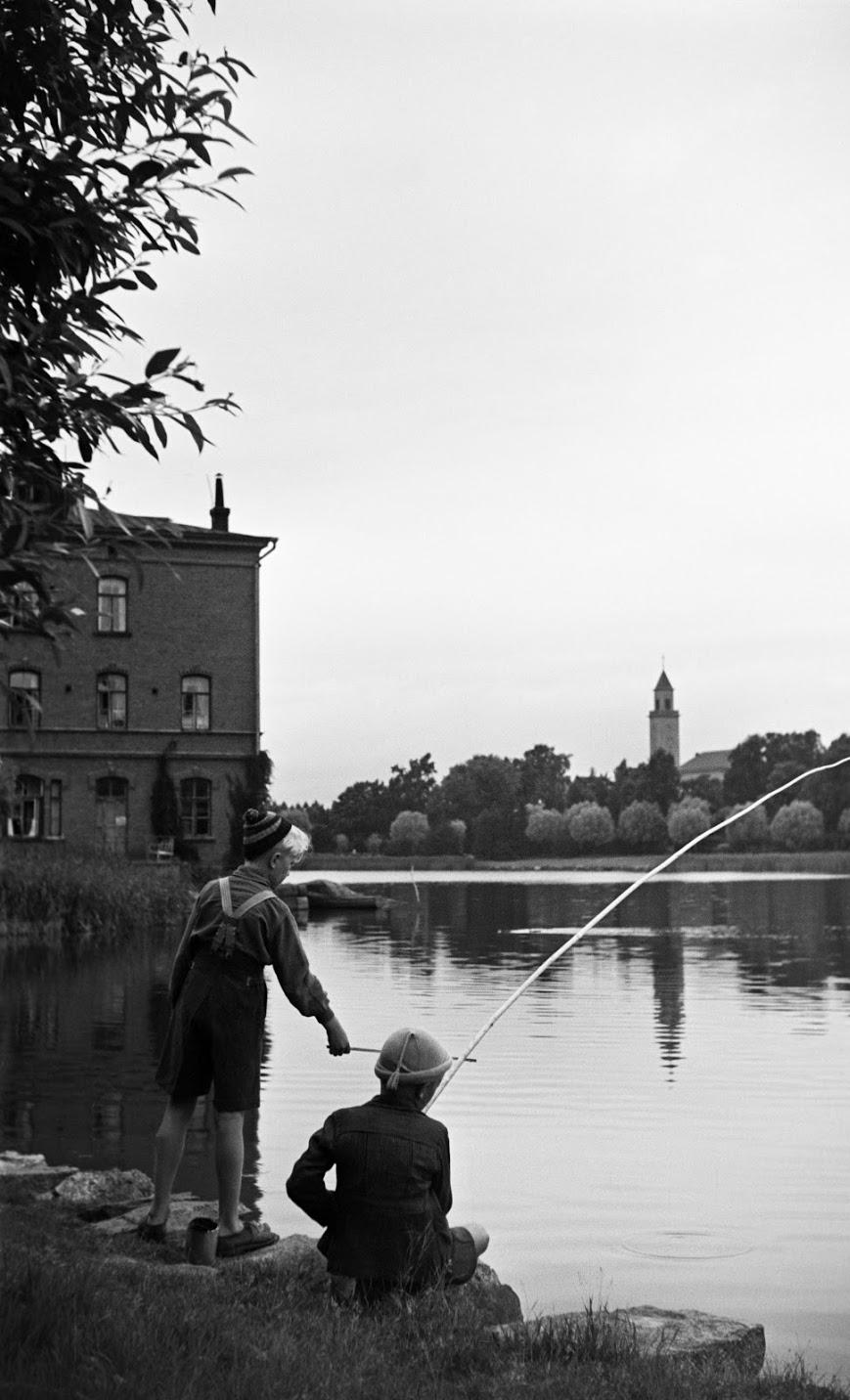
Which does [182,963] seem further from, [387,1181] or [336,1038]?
[387,1181]

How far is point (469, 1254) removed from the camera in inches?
251

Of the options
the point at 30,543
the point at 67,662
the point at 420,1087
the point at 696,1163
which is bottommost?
the point at 696,1163

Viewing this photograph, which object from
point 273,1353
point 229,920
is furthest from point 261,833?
point 273,1353

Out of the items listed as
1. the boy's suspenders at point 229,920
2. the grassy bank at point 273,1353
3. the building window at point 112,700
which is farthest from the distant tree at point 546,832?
the grassy bank at point 273,1353

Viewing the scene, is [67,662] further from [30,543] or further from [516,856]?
[516,856]

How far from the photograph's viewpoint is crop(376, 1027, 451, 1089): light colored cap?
236 inches

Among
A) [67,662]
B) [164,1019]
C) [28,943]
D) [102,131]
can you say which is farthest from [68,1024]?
[67,662]

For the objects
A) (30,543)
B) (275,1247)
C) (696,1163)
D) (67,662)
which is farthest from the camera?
(67,662)

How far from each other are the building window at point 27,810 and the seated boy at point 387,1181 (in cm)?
4237

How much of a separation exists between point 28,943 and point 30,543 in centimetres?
2771

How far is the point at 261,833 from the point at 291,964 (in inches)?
22.0

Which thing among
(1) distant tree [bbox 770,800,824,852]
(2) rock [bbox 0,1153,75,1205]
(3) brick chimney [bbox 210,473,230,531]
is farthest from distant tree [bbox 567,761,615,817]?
(2) rock [bbox 0,1153,75,1205]

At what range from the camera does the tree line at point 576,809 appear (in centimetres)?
12619

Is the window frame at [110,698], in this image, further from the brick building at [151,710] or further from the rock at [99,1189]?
the rock at [99,1189]
